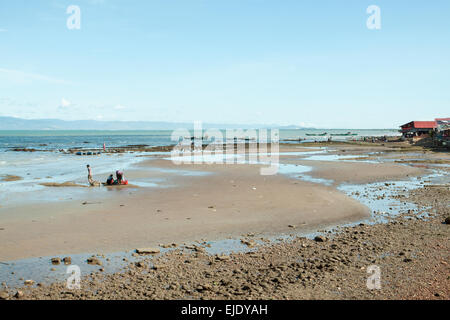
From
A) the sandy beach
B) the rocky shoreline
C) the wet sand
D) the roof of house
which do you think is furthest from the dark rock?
the roof of house

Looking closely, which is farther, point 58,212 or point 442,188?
point 442,188

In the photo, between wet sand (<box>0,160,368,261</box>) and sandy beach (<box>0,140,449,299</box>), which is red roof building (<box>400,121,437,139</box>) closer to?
sandy beach (<box>0,140,449,299</box>)

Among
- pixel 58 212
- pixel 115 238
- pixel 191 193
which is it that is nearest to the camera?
pixel 115 238

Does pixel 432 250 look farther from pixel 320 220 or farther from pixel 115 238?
pixel 115 238

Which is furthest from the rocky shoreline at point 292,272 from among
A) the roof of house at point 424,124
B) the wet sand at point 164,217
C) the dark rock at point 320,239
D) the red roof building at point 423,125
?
the roof of house at point 424,124

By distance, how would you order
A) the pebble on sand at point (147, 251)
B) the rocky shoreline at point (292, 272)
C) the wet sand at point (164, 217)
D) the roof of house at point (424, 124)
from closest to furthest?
the rocky shoreline at point (292, 272)
the pebble on sand at point (147, 251)
the wet sand at point (164, 217)
the roof of house at point (424, 124)

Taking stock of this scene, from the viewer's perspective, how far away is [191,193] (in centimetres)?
2039

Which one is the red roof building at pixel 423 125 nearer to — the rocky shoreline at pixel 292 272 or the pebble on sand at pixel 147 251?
the rocky shoreline at pixel 292 272

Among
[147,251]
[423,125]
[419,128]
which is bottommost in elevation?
[147,251]

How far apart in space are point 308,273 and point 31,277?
22.8 feet

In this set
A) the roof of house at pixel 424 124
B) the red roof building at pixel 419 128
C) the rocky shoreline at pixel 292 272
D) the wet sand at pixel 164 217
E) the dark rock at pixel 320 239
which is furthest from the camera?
the roof of house at pixel 424 124

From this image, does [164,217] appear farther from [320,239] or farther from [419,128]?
[419,128]

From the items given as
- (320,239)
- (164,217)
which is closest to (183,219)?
(164,217)
